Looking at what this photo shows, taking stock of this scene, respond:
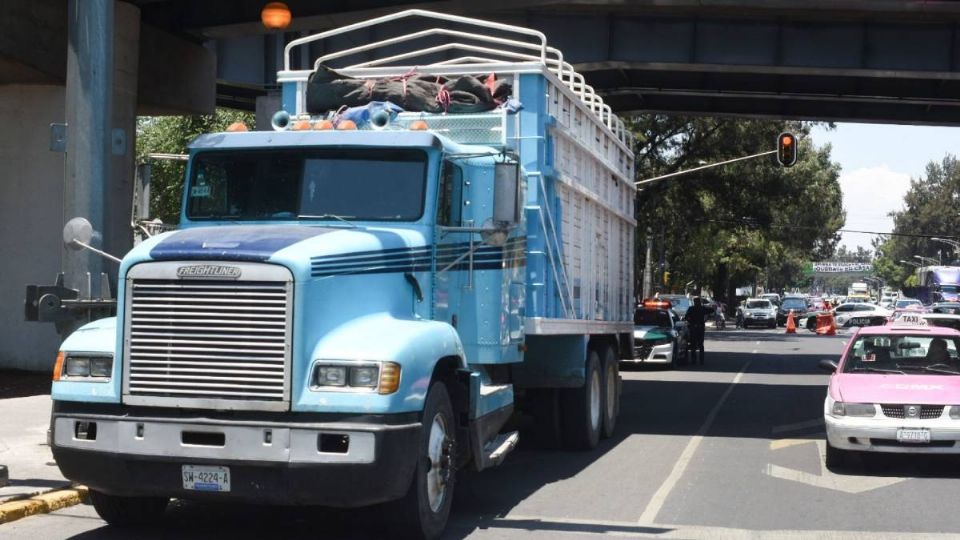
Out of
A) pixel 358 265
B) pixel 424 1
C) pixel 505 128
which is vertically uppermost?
pixel 424 1

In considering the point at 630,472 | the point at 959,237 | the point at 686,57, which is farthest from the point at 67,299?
the point at 959,237

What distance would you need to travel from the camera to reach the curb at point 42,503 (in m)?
9.48

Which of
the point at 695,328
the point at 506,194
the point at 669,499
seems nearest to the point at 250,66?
the point at 695,328

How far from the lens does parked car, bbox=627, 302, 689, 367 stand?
3044 centimetres

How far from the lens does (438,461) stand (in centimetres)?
885

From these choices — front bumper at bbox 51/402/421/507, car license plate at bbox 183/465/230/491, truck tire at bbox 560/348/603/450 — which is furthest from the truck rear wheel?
car license plate at bbox 183/465/230/491

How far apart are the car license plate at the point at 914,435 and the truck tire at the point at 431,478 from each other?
17.4 ft

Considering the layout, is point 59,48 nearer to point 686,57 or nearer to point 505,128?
point 505,128

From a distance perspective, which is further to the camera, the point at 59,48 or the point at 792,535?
the point at 59,48

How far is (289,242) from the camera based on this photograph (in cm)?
834

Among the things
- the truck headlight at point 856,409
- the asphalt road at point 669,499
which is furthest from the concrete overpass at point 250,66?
the truck headlight at point 856,409

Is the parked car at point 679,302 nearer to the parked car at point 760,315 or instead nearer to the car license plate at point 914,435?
the parked car at point 760,315

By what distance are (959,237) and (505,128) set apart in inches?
5255

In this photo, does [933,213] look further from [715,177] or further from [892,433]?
[892,433]
